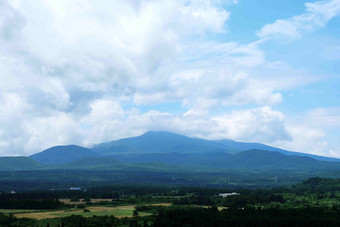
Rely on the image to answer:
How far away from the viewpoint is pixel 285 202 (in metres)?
175

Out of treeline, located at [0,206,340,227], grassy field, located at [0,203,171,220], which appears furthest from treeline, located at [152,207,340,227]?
grassy field, located at [0,203,171,220]

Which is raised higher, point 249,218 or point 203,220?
point 249,218

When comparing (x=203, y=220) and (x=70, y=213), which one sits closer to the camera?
(x=203, y=220)

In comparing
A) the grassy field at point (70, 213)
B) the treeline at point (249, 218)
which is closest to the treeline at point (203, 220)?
the treeline at point (249, 218)

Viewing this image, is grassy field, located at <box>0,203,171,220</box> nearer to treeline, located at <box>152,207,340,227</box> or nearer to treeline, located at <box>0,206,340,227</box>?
treeline, located at <box>0,206,340,227</box>

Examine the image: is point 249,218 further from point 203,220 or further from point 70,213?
point 70,213

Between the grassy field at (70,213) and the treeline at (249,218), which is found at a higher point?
the treeline at (249,218)

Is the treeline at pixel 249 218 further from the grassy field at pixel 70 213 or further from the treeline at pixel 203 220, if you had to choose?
the grassy field at pixel 70 213

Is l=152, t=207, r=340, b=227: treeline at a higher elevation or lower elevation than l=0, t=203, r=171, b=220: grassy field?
higher

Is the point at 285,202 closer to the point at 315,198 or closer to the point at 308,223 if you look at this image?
the point at 315,198

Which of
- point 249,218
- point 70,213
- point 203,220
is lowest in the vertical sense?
point 70,213

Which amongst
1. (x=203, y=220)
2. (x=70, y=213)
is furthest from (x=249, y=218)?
(x=70, y=213)

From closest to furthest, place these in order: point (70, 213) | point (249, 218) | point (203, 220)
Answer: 1. point (203, 220)
2. point (249, 218)
3. point (70, 213)

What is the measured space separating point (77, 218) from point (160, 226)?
26742mm
